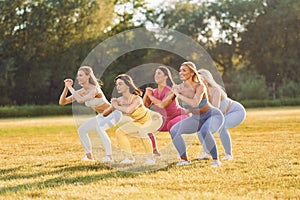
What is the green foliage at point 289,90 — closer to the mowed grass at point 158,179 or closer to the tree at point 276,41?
the tree at point 276,41

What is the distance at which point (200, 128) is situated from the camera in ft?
27.1

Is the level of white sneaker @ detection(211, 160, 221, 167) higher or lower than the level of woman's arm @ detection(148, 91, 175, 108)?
lower

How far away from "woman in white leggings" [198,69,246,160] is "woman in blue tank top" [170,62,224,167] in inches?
29.3

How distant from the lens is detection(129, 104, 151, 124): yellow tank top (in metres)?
8.76

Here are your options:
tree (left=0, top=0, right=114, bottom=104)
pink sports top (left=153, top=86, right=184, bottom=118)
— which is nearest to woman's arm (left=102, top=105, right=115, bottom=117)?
pink sports top (left=153, top=86, right=184, bottom=118)

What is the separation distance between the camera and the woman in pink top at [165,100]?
28.8ft

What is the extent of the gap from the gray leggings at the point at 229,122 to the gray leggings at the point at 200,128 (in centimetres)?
82

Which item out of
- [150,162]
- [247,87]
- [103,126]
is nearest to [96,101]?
[103,126]

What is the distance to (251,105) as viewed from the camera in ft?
137

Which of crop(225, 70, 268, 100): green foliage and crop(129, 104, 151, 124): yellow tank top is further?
crop(225, 70, 268, 100): green foliage

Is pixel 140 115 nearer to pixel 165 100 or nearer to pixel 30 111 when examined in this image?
pixel 165 100

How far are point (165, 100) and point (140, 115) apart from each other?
51 cm

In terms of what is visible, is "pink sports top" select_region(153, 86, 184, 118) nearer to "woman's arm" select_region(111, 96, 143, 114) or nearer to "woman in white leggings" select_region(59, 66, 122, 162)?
"woman's arm" select_region(111, 96, 143, 114)

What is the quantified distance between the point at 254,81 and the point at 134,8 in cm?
1992
